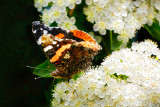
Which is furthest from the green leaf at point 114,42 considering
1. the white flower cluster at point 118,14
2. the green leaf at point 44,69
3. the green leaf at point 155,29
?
the green leaf at point 44,69

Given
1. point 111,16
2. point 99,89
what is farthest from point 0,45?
point 99,89

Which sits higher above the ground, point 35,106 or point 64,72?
point 35,106

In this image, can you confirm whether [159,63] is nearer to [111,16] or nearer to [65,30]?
[111,16]

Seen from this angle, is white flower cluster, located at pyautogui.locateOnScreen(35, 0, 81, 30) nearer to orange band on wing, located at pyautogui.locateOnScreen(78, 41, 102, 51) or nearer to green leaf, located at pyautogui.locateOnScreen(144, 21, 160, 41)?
orange band on wing, located at pyautogui.locateOnScreen(78, 41, 102, 51)

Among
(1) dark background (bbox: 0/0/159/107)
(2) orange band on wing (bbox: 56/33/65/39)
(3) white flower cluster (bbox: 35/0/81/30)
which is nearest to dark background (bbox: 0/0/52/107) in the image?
(1) dark background (bbox: 0/0/159/107)

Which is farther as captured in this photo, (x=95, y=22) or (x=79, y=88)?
(x=95, y=22)

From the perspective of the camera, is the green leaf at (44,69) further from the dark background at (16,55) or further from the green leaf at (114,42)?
the dark background at (16,55)

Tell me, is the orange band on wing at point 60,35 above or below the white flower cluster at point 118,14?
below
